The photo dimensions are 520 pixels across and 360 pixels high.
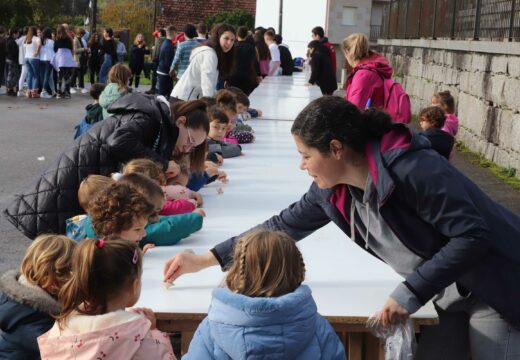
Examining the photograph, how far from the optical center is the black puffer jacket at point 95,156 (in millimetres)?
4559

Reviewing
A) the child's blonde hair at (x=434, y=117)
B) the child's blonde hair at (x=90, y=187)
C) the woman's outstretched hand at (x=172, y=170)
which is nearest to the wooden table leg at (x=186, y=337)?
the child's blonde hair at (x=90, y=187)

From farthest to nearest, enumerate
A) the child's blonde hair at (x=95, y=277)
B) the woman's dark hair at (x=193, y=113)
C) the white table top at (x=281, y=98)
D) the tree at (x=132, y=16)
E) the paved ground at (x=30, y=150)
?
the tree at (x=132, y=16), the white table top at (x=281, y=98), the paved ground at (x=30, y=150), the woman's dark hair at (x=193, y=113), the child's blonde hair at (x=95, y=277)

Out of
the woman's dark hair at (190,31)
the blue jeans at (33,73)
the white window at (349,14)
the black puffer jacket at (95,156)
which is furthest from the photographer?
the white window at (349,14)

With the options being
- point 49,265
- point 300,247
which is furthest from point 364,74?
point 49,265

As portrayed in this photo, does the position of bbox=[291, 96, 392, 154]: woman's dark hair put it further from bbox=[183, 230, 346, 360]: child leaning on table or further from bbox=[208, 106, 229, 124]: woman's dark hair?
bbox=[208, 106, 229, 124]: woman's dark hair

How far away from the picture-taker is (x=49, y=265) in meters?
2.91

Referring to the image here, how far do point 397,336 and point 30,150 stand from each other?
375 inches

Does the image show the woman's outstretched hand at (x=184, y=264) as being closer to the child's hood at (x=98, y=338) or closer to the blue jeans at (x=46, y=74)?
the child's hood at (x=98, y=338)

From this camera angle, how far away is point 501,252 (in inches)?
104

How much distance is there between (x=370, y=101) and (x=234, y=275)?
15.8ft

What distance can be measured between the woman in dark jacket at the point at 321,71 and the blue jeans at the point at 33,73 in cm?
707

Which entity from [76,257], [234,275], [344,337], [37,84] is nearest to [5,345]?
[76,257]

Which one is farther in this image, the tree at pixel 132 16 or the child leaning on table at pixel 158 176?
the tree at pixel 132 16

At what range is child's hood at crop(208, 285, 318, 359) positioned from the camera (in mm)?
2496
